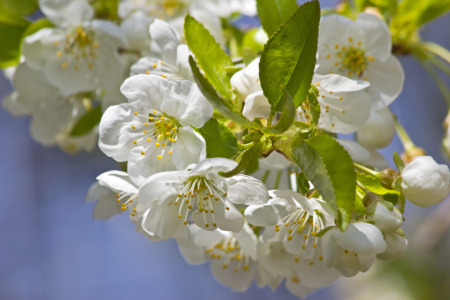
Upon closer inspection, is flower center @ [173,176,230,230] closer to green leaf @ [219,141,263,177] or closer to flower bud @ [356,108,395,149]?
green leaf @ [219,141,263,177]

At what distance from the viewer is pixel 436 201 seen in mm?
850

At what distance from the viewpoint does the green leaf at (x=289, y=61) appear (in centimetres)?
75

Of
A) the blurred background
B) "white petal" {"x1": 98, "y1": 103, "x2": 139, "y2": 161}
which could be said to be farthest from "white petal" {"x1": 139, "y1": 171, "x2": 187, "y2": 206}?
the blurred background

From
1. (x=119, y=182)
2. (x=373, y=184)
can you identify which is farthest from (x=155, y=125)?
(x=373, y=184)

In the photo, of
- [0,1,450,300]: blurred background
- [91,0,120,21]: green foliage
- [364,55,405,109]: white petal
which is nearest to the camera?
[364,55,405,109]: white petal

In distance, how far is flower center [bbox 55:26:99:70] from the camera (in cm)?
120

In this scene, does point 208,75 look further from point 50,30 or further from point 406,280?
point 406,280

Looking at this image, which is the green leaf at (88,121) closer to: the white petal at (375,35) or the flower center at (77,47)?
the flower center at (77,47)

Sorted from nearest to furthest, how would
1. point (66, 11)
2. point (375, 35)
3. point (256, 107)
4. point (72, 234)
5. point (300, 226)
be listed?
point (256, 107)
point (300, 226)
point (375, 35)
point (66, 11)
point (72, 234)

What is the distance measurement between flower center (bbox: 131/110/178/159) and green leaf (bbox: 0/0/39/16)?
2.15ft

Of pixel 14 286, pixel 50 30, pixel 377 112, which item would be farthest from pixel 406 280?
pixel 14 286

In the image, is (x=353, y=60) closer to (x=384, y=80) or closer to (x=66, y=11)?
(x=384, y=80)

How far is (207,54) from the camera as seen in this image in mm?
867

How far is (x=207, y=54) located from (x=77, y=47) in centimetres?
47
